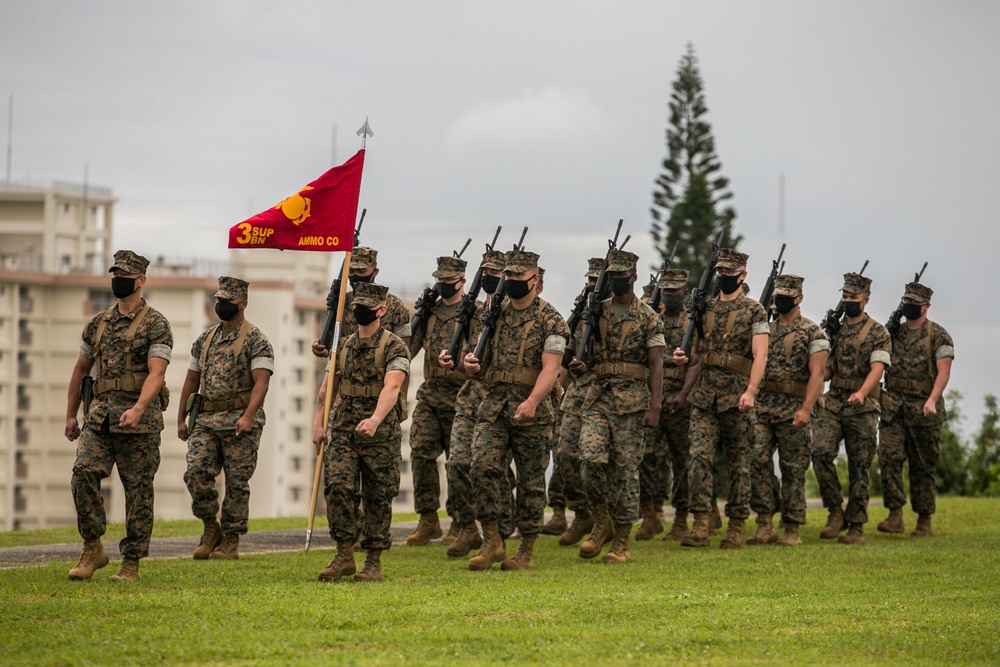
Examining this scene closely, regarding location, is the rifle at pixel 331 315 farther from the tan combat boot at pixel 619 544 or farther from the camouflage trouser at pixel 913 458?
the camouflage trouser at pixel 913 458

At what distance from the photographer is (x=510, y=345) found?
12594 mm

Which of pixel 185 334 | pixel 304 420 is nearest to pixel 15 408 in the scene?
pixel 185 334

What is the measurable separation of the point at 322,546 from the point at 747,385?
4.50m

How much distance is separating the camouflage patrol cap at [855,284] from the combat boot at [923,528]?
260 cm

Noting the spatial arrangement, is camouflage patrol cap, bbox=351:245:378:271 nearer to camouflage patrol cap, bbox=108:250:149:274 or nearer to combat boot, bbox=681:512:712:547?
camouflage patrol cap, bbox=108:250:149:274

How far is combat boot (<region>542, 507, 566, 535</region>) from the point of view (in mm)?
15922

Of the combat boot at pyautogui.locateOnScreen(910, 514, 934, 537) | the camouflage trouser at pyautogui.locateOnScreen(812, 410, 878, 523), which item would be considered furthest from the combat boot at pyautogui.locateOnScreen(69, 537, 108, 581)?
the combat boot at pyautogui.locateOnScreen(910, 514, 934, 537)

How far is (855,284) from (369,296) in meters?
6.10

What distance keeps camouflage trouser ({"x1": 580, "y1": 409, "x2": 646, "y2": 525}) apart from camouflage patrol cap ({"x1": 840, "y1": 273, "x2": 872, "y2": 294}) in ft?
11.6

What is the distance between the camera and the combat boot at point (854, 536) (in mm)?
15039

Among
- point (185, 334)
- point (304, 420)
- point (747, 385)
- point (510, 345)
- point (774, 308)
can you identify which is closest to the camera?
point (510, 345)

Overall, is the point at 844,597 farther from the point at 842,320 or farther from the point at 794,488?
the point at 842,320

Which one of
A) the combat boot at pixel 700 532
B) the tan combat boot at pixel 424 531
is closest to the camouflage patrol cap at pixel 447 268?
the tan combat boot at pixel 424 531

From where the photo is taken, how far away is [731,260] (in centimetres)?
1424
